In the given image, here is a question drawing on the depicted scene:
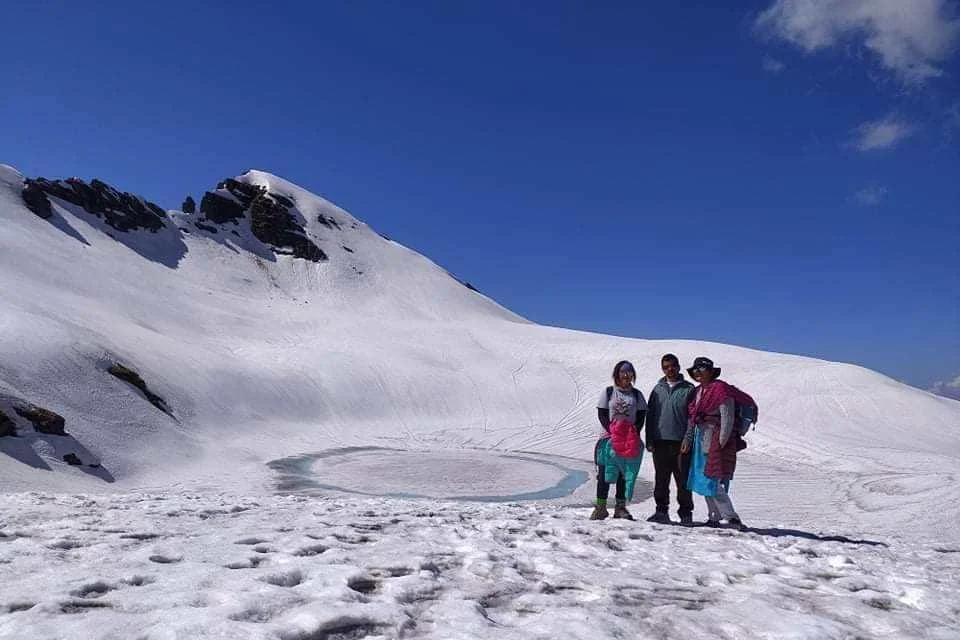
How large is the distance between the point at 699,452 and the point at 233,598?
6233 mm

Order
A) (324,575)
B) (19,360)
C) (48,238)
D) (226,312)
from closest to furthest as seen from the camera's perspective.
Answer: (324,575) → (19,360) → (226,312) → (48,238)

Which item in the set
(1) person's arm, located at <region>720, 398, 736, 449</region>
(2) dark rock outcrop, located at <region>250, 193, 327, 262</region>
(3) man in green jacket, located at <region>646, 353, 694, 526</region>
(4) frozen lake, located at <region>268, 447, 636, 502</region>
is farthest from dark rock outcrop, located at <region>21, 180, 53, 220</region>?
(1) person's arm, located at <region>720, 398, 736, 449</region>

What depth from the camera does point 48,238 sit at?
1784 inches

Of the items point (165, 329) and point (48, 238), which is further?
point (48, 238)

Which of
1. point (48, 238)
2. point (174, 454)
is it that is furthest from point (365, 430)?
point (48, 238)

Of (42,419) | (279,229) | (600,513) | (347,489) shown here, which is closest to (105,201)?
(279,229)

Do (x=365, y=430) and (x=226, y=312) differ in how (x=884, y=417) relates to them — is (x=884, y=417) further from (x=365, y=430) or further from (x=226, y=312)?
(x=226, y=312)

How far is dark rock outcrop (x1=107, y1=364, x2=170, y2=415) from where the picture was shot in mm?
19328

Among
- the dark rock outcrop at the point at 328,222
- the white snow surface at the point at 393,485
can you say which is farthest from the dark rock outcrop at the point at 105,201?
the dark rock outcrop at the point at 328,222

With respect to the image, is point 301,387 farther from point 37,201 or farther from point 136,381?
point 37,201

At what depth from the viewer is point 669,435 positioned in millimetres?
8383

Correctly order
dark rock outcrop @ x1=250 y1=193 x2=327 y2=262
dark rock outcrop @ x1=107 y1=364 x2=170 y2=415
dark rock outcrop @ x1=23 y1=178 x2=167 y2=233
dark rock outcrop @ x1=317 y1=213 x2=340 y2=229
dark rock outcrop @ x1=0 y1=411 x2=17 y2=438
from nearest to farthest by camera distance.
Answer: dark rock outcrop @ x1=0 y1=411 x2=17 y2=438
dark rock outcrop @ x1=107 y1=364 x2=170 y2=415
dark rock outcrop @ x1=23 y1=178 x2=167 y2=233
dark rock outcrop @ x1=250 y1=193 x2=327 y2=262
dark rock outcrop @ x1=317 y1=213 x2=340 y2=229

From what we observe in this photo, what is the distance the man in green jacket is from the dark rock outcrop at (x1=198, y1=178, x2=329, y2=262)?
6585cm

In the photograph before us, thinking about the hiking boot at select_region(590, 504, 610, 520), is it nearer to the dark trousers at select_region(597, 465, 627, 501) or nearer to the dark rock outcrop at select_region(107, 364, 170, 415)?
the dark trousers at select_region(597, 465, 627, 501)
